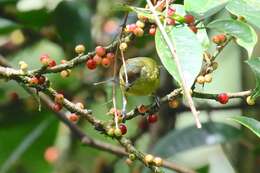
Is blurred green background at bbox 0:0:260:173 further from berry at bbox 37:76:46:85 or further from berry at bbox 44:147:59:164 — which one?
berry at bbox 37:76:46:85

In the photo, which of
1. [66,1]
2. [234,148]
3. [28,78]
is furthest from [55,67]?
[234,148]

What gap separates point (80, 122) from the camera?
5.92ft

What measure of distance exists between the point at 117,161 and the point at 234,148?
33cm

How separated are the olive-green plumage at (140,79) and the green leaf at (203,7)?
118 mm

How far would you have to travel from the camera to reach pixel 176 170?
1.23 metres

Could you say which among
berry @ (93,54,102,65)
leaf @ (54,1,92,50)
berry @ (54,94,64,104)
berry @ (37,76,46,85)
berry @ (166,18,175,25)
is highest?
berry @ (166,18,175,25)

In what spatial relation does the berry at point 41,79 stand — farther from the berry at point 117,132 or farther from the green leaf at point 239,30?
the green leaf at point 239,30

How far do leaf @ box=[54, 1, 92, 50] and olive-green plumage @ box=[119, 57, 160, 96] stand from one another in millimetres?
692

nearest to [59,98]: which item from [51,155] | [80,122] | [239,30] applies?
[239,30]

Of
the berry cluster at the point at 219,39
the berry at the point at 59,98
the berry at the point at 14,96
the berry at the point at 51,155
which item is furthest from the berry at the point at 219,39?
the berry at the point at 51,155

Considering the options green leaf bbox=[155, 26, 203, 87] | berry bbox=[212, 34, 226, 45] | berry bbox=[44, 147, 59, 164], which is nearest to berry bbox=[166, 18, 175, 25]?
green leaf bbox=[155, 26, 203, 87]

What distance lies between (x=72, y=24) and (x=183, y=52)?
86 centimetres

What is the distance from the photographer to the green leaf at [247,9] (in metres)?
0.78

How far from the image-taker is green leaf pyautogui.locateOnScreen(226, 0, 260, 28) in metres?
0.78
